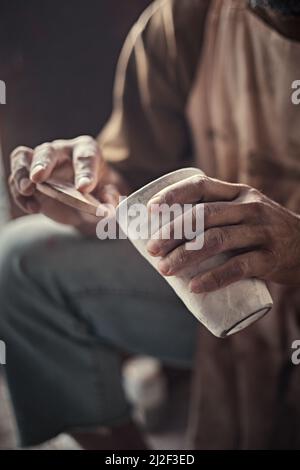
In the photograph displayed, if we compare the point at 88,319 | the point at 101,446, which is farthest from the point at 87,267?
the point at 101,446

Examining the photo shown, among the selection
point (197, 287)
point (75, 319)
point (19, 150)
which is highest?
point (19, 150)

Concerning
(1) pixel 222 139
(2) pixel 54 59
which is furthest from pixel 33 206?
(1) pixel 222 139

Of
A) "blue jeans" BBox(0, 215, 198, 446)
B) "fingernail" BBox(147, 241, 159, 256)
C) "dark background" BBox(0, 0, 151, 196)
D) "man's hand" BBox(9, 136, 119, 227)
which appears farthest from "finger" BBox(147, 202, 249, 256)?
"blue jeans" BBox(0, 215, 198, 446)

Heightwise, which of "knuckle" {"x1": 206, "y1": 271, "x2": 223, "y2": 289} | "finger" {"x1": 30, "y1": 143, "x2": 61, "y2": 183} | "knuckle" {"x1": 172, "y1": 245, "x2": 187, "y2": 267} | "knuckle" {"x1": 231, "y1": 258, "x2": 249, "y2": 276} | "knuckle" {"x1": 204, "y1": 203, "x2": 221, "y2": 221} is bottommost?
"knuckle" {"x1": 206, "y1": 271, "x2": 223, "y2": 289}

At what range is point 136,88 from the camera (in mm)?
984

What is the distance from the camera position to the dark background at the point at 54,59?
743 millimetres

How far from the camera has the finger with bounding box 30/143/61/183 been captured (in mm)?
679

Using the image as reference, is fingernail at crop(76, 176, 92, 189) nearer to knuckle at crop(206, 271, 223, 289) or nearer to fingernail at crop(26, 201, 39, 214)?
fingernail at crop(26, 201, 39, 214)

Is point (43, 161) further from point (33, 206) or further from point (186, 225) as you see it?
point (186, 225)

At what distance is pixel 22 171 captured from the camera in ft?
2.29

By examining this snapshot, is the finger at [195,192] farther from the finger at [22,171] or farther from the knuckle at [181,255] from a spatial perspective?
the finger at [22,171]

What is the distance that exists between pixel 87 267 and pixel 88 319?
0.25 feet

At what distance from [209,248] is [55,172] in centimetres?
21

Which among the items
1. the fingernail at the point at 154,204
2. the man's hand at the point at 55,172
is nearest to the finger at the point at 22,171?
the man's hand at the point at 55,172
